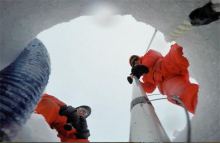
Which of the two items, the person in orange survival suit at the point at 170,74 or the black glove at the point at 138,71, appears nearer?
the person in orange survival suit at the point at 170,74

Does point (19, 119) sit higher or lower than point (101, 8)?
lower

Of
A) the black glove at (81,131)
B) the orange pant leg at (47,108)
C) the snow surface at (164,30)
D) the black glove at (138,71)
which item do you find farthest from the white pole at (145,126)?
the black glove at (81,131)

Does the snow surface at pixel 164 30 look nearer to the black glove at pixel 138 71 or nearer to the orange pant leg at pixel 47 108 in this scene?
the black glove at pixel 138 71

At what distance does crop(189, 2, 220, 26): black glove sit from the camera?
1.60 m

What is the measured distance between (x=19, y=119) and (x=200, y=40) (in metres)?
1.72

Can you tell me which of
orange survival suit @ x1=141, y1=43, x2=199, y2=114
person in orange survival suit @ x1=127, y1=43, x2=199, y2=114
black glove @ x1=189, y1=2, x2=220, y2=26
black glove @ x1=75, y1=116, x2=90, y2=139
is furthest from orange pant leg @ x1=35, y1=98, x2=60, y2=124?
black glove @ x1=189, y1=2, x2=220, y2=26

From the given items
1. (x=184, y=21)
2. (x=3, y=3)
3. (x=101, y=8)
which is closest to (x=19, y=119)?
(x=3, y=3)

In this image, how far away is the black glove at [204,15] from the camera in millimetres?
1600

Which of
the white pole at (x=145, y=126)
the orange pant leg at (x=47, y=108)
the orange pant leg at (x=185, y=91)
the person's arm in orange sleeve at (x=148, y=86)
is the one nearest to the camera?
the white pole at (x=145, y=126)

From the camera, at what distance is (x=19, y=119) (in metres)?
1.41

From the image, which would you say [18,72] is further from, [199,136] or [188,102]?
[199,136]

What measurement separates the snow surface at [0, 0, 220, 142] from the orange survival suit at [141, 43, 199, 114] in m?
0.15

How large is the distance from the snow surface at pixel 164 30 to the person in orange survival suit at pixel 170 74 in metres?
0.16

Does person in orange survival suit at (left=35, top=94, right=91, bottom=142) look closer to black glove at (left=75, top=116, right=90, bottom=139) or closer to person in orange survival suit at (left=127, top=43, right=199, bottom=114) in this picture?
black glove at (left=75, top=116, right=90, bottom=139)
